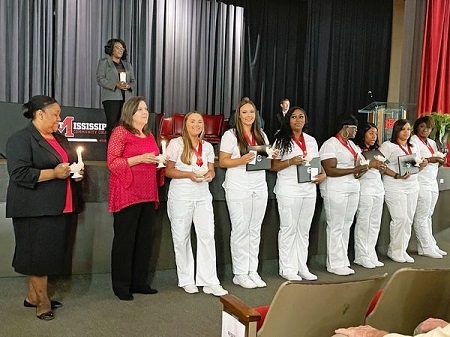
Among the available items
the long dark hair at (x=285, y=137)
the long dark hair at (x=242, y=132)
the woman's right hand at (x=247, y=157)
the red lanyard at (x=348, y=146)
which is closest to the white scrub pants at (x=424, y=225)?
the red lanyard at (x=348, y=146)

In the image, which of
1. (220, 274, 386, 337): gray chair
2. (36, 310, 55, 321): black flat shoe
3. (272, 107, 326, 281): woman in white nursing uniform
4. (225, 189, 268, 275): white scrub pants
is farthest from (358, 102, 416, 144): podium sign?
(220, 274, 386, 337): gray chair

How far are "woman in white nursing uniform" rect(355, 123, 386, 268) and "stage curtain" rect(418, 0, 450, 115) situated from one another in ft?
13.4

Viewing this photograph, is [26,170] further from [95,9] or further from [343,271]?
[95,9]

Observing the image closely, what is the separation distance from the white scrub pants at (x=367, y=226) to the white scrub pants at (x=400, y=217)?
263 millimetres

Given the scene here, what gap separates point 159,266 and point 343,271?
167cm

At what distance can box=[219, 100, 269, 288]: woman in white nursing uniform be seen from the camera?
4.29 meters

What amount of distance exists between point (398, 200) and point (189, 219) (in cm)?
240

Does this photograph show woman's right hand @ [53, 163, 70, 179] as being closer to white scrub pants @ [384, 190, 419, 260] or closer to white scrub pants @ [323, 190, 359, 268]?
white scrub pants @ [323, 190, 359, 268]

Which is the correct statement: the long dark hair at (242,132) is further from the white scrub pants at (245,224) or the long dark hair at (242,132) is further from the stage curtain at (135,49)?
the stage curtain at (135,49)

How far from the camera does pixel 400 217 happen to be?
18.0 ft

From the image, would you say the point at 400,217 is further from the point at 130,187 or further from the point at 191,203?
the point at 130,187

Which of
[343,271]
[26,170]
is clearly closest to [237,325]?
[26,170]

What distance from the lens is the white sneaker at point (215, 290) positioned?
13.5 ft

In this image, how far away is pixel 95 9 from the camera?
8.13m
